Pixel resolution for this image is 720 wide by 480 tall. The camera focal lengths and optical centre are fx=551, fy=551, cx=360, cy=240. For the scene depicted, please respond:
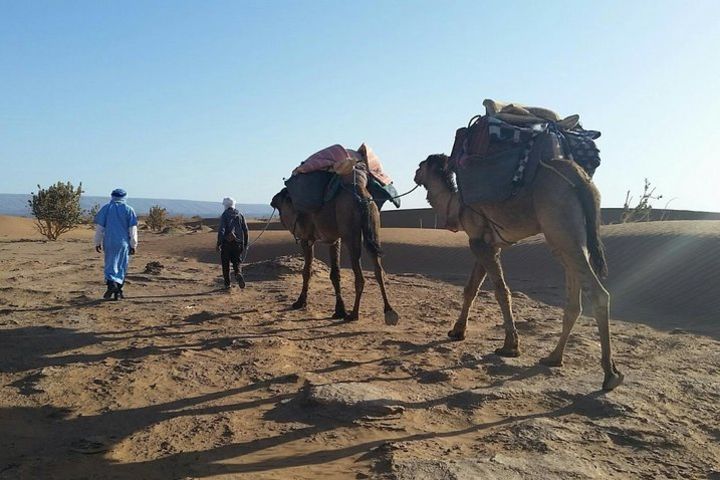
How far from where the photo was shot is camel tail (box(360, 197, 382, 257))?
289 inches

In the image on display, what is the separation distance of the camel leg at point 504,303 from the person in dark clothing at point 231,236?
5.40 m

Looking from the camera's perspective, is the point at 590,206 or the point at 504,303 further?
the point at 504,303

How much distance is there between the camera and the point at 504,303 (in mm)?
5965

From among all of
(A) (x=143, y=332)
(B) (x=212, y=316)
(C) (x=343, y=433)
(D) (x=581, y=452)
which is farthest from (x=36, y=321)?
(D) (x=581, y=452)

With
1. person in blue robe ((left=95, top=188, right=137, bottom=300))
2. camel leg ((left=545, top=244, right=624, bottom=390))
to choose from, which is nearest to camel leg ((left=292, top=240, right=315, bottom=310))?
person in blue robe ((left=95, top=188, right=137, bottom=300))

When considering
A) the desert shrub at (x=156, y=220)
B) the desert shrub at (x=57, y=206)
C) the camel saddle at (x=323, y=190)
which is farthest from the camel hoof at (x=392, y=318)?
the desert shrub at (x=156, y=220)

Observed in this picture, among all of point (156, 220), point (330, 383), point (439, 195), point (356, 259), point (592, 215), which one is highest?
point (439, 195)

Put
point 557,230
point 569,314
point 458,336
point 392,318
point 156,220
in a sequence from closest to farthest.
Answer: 1. point 557,230
2. point 569,314
3. point 458,336
4. point 392,318
5. point 156,220

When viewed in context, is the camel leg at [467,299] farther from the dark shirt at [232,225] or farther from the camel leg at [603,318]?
the dark shirt at [232,225]

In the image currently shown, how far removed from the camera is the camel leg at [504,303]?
19.4 feet

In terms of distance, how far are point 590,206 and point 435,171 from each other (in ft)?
7.62

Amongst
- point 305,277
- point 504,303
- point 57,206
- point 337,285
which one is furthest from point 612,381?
point 57,206

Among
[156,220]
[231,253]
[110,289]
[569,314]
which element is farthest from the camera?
[156,220]

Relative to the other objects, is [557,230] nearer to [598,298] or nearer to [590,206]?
[590,206]
